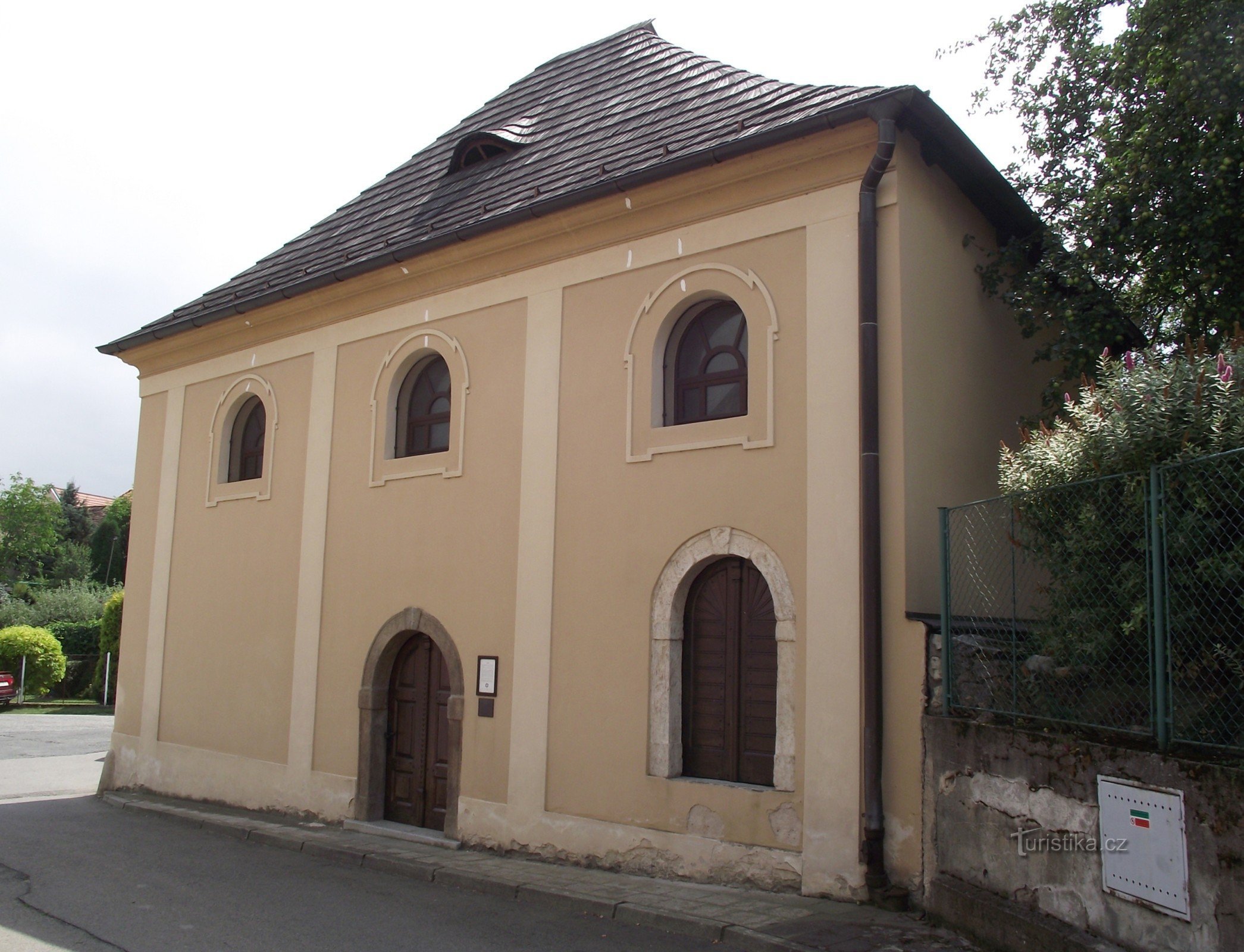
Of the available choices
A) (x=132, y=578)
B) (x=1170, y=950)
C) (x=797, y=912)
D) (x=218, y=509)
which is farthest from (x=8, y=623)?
(x=1170, y=950)

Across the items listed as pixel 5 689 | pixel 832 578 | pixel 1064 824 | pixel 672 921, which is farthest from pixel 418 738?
pixel 5 689

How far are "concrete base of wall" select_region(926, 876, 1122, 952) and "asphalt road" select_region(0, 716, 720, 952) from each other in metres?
1.49

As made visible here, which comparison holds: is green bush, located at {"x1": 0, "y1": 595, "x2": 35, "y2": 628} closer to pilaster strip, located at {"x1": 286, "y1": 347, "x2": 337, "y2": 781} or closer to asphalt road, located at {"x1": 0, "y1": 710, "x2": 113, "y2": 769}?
asphalt road, located at {"x1": 0, "y1": 710, "x2": 113, "y2": 769}

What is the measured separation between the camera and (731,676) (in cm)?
807

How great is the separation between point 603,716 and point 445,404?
3.96 m

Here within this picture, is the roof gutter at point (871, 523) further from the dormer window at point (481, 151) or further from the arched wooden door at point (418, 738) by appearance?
the dormer window at point (481, 151)

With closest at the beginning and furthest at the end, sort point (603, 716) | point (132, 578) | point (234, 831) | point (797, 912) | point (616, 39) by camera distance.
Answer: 1. point (797, 912)
2. point (603, 716)
3. point (234, 831)
4. point (616, 39)
5. point (132, 578)

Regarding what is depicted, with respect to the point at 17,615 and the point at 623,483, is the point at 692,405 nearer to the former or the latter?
the point at 623,483

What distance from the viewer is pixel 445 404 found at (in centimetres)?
1084

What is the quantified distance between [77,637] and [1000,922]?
116ft

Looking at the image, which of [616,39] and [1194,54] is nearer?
[1194,54]

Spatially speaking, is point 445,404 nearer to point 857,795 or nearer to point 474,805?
point 474,805

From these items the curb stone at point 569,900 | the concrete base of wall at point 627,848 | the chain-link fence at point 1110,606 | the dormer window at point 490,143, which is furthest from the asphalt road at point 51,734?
the chain-link fence at point 1110,606

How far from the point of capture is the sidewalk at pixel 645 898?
20.3 feet
